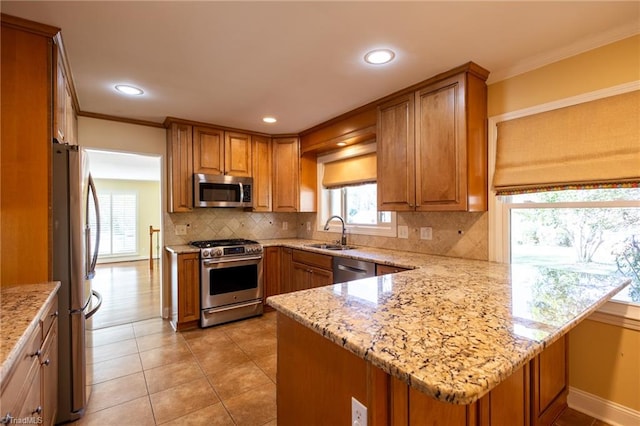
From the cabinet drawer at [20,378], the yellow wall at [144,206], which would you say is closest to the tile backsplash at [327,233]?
the cabinet drawer at [20,378]

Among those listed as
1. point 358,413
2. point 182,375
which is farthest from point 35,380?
point 358,413

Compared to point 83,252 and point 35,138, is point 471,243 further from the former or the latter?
point 35,138

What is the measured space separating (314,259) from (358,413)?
2.43 meters

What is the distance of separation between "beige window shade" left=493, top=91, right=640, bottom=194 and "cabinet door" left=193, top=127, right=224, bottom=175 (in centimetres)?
299

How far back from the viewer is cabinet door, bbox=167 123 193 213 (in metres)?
3.50

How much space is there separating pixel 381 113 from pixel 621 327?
90.2 inches

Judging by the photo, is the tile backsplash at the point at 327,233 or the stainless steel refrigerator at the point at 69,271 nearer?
the stainless steel refrigerator at the point at 69,271

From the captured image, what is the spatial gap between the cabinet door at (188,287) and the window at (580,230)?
301cm

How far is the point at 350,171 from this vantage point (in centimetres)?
380

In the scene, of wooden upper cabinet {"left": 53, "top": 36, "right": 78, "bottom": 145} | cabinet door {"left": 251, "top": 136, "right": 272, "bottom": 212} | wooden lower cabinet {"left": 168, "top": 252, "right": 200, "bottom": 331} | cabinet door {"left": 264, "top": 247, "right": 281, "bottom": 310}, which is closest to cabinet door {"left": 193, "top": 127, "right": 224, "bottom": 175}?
cabinet door {"left": 251, "top": 136, "right": 272, "bottom": 212}

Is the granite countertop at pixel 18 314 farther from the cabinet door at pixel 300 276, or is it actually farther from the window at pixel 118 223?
the window at pixel 118 223

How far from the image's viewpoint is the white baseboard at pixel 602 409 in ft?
5.95

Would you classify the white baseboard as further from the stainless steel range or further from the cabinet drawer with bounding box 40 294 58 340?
the cabinet drawer with bounding box 40 294 58 340

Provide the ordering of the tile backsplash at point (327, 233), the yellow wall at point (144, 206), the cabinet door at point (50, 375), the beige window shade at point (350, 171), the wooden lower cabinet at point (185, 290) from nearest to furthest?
the cabinet door at point (50, 375)
the tile backsplash at point (327, 233)
the wooden lower cabinet at point (185, 290)
the beige window shade at point (350, 171)
the yellow wall at point (144, 206)
